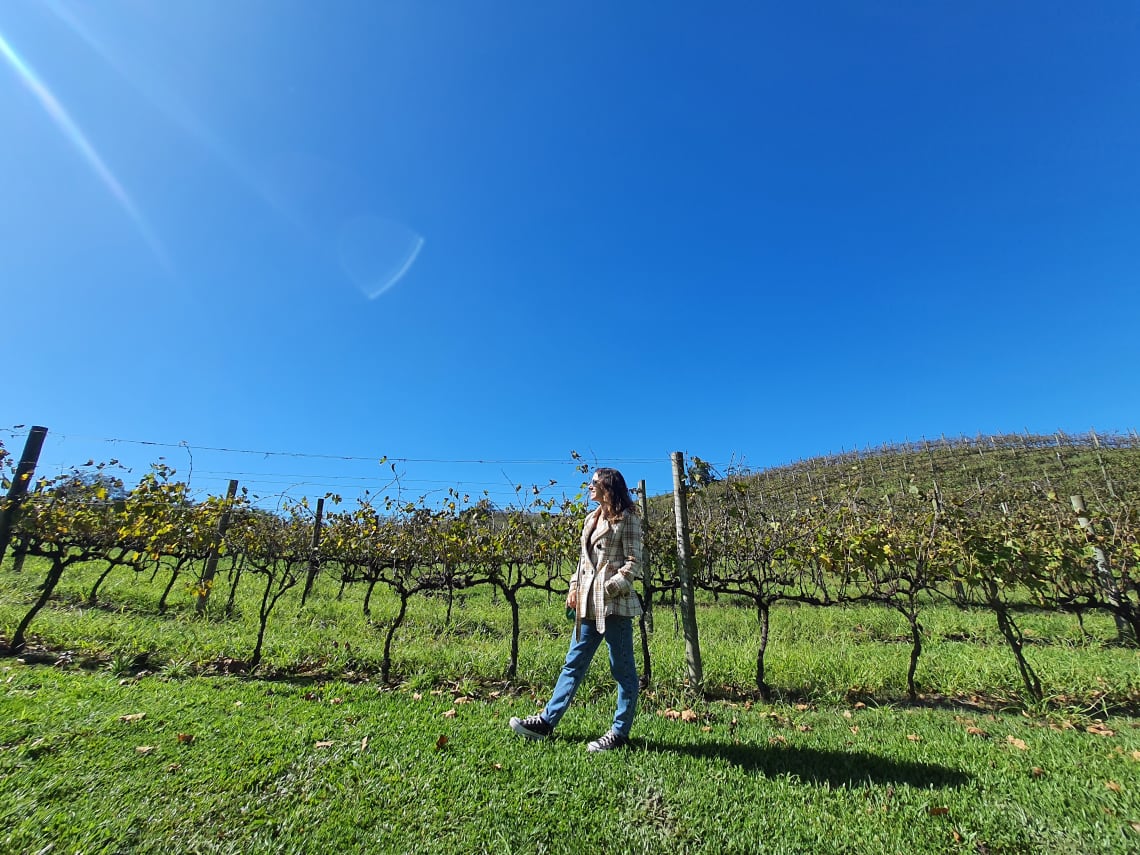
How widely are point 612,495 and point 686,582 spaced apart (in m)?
2.11

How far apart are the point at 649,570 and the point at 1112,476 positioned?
33.4m

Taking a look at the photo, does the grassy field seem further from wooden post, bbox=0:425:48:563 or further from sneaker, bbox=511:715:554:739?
wooden post, bbox=0:425:48:563

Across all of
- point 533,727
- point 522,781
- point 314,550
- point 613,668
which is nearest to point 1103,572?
point 613,668

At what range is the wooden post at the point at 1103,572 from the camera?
17.4ft

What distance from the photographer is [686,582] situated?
495 cm

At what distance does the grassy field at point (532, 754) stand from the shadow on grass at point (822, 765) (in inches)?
0.7

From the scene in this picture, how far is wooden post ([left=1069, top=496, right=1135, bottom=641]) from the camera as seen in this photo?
17.4 ft

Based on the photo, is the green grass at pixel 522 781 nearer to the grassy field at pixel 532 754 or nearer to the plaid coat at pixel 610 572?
the grassy field at pixel 532 754

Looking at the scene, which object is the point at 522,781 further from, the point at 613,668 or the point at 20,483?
the point at 20,483

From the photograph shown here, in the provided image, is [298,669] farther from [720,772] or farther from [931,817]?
[931,817]

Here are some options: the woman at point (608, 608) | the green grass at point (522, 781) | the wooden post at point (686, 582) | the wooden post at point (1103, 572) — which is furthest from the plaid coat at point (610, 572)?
the wooden post at point (1103, 572)

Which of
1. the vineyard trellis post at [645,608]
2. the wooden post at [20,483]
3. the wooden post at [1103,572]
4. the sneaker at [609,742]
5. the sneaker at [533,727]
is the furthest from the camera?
the wooden post at [20,483]

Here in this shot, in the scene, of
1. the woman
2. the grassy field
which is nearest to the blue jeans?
the woman

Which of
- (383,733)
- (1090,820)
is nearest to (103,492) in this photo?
(383,733)
